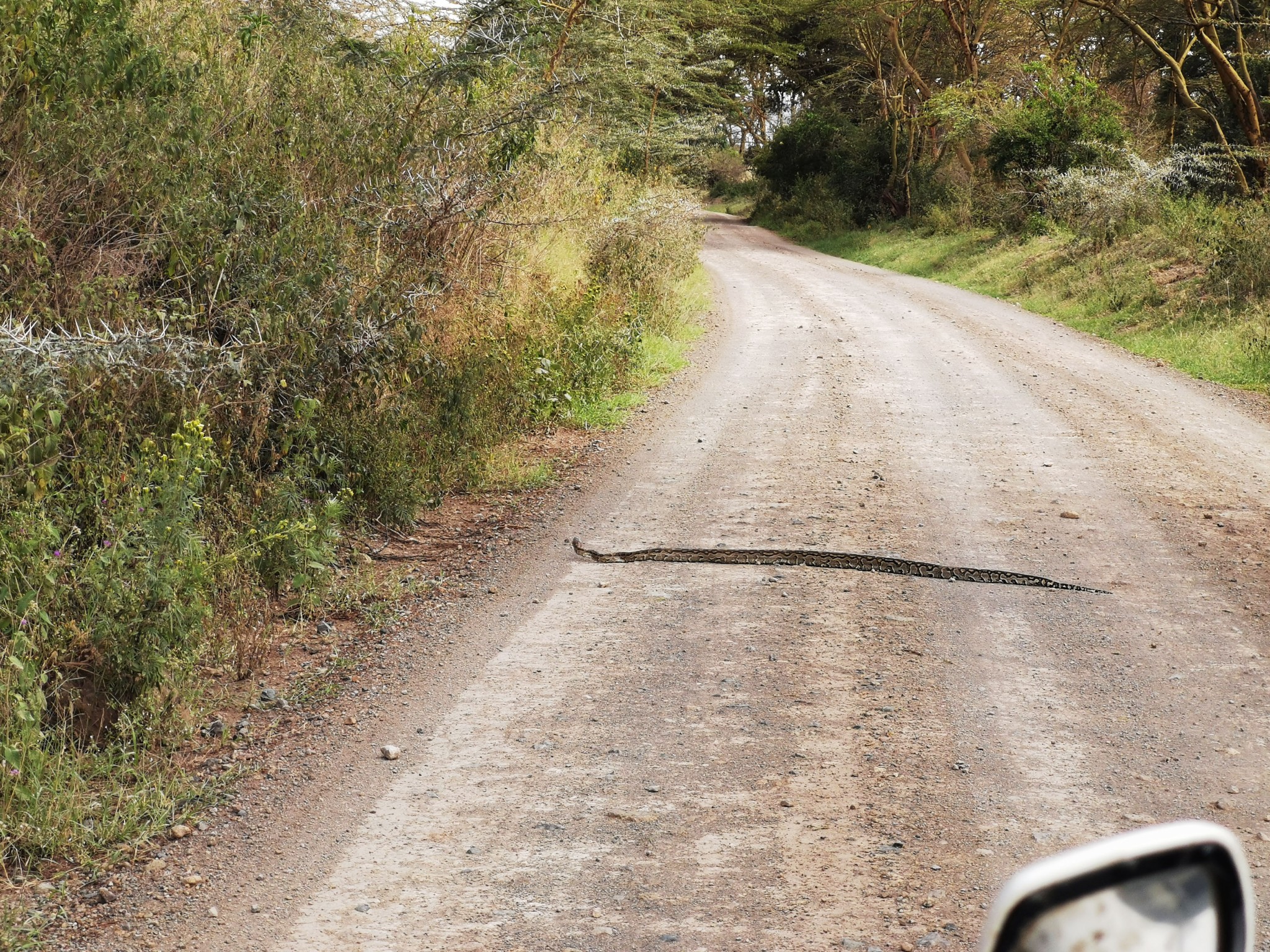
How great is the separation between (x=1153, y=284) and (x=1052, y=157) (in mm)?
8049

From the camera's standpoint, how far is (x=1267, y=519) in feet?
22.0

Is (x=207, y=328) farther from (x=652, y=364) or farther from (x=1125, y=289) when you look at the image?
(x=1125, y=289)

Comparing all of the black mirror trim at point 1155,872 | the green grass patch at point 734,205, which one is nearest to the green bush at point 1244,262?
the black mirror trim at point 1155,872

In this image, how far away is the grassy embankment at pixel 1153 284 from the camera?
12578 millimetres

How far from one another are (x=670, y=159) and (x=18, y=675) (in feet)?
72.7

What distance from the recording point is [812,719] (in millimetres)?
4090

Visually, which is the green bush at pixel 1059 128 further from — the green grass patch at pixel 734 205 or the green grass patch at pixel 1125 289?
the green grass patch at pixel 734 205

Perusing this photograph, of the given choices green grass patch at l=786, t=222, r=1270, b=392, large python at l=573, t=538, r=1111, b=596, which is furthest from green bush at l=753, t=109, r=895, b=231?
large python at l=573, t=538, r=1111, b=596

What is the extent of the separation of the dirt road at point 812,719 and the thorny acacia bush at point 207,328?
0.93 metres

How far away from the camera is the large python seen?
5609 mm

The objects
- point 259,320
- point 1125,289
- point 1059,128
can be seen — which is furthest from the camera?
point 1059,128

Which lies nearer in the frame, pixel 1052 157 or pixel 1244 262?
pixel 1244 262

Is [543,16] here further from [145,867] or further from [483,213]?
[145,867]

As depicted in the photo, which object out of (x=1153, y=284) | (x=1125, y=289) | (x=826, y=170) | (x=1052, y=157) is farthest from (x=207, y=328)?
(x=826, y=170)
